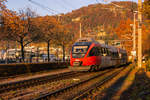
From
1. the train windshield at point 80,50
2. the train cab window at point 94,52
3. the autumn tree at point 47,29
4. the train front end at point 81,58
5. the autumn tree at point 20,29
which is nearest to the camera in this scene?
the train front end at point 81,58

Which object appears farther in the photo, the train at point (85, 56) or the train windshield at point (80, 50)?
the train windshield at point (80, 50)

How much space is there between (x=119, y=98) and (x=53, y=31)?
1106 inches

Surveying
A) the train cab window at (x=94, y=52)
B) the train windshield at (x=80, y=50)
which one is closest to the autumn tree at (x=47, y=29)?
the train windshield at (x=80, y=50)

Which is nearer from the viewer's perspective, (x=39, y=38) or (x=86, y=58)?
(x=86, y=58)

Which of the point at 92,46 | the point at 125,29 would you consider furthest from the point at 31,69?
the point at 125,29

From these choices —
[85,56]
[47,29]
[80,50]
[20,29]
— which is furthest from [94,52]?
[47,29]

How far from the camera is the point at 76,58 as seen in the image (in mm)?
20578

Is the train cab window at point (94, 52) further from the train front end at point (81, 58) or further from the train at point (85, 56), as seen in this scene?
the train front end at point (81, 58)

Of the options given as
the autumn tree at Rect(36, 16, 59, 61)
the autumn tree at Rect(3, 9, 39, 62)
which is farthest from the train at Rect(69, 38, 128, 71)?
the autumn tree at Rect(36, 16, 59, 61)

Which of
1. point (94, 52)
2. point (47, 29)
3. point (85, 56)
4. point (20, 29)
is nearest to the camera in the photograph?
point (85, 56)

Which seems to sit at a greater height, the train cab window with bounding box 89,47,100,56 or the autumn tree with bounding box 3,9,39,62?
the autumn tree with bounding box 3,9,39,62

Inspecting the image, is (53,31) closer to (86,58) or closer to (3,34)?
(3,34)

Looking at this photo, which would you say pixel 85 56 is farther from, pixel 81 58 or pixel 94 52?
pixel 94 52

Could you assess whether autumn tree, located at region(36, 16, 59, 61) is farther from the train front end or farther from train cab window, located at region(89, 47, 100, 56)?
train cab window, located at region(89, 47, 100, 56)
